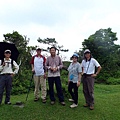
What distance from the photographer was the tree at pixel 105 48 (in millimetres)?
17297

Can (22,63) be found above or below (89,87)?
above

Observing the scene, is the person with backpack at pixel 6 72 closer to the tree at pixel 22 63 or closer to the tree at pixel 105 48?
the tree at pixel 22 63

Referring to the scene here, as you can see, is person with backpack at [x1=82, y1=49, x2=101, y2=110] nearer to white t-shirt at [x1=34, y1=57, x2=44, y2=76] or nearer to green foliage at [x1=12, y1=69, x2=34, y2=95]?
white t-shirt at [x1=34, y1=57, x2=44, y2=76]

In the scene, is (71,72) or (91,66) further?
(71,72)

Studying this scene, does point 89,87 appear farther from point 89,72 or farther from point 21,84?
point 21,84

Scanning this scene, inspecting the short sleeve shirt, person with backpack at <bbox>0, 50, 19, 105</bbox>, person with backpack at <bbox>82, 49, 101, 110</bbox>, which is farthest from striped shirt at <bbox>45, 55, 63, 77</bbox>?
person with backpack at <bbox>0, 50, 19, 105</bbox>

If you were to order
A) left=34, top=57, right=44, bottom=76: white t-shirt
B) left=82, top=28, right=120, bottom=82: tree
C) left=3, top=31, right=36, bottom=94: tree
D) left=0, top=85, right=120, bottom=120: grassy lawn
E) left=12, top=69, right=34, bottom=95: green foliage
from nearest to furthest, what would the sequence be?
left=0, top=85, right=120, bottom=120: grassy lawn
left=34, top=57, right=44, bottom=76: white t-shirt
left=12, top=69, right=34, bottom=95: green foliage
left=3, top=31, right=36, bottom=94: tree
left=82, top=28, right=120, bottom=82: tree

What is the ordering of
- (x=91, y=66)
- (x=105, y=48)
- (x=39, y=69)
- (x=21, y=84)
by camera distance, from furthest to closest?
1. (x=105, y=48)
2. (x=21, y=84)
3. (x=39, y=69)
4. (x=91, y=66)

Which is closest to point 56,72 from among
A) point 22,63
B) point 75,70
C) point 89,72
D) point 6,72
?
point 75,70

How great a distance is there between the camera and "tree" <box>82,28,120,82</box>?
1730 cm

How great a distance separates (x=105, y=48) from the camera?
681 inches

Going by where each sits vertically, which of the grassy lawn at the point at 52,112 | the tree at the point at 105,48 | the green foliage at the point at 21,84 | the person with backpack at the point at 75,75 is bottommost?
the grassy lawn at the point at 52,112

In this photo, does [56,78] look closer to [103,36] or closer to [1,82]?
[1,82]

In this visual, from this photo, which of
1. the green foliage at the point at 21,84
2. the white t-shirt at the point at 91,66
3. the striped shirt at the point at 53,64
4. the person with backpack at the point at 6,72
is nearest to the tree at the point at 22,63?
the green foliage at the point at 21,84
